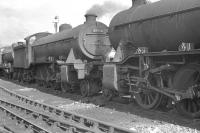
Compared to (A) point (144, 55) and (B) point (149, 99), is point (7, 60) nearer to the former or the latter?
(B) point (149, 99)

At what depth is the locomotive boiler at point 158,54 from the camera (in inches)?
288

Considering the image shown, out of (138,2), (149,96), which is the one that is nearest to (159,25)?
(138,2)

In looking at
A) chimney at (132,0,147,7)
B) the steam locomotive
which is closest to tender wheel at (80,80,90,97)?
the steam locomotive

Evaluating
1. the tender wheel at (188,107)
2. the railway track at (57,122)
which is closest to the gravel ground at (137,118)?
the tender wheel at (188,107)

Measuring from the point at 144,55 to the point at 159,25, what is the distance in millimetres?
969

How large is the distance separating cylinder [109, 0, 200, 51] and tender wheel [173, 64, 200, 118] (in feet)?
2.13

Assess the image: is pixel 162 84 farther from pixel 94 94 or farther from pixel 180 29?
pixel 94 94

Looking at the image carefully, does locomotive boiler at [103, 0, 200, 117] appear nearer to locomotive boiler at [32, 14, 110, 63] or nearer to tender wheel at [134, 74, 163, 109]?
tender wheel at [134, 74, 163, 109]

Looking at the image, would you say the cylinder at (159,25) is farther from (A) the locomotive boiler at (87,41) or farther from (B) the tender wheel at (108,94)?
(A) the locomotive boiler at (87,41)

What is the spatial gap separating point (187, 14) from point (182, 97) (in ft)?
6.82

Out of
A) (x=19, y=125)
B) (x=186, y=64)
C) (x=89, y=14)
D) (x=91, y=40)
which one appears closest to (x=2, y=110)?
(x=19, y=125)

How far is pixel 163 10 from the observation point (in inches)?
319

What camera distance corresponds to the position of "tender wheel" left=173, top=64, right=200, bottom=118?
24.3 ft

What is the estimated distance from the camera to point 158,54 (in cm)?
786
